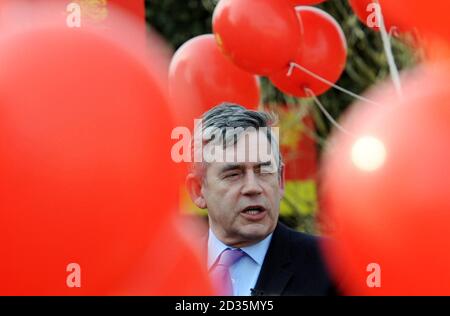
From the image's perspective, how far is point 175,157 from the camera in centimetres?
223

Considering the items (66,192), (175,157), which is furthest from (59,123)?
(175,157)

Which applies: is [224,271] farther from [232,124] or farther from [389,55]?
[389,55]

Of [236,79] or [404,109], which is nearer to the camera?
[404,109]

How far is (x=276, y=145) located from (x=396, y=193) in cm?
34

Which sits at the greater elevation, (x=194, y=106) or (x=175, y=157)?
(x=194, y=106)

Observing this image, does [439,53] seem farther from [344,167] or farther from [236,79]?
[236,79]

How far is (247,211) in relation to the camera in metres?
2.22

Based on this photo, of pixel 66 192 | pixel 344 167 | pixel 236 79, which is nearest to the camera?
pixel 66 192

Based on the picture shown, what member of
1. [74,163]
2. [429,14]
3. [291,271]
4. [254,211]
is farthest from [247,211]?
[429,14]

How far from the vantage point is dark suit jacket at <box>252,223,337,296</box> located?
2.31 m

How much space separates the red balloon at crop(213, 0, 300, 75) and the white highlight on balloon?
1.11ft


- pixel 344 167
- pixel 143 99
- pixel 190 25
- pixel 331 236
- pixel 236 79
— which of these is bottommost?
pixel 331 236

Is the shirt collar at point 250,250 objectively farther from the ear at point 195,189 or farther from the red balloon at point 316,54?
the red balloon at point 316,54

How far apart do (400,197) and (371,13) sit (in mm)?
548
